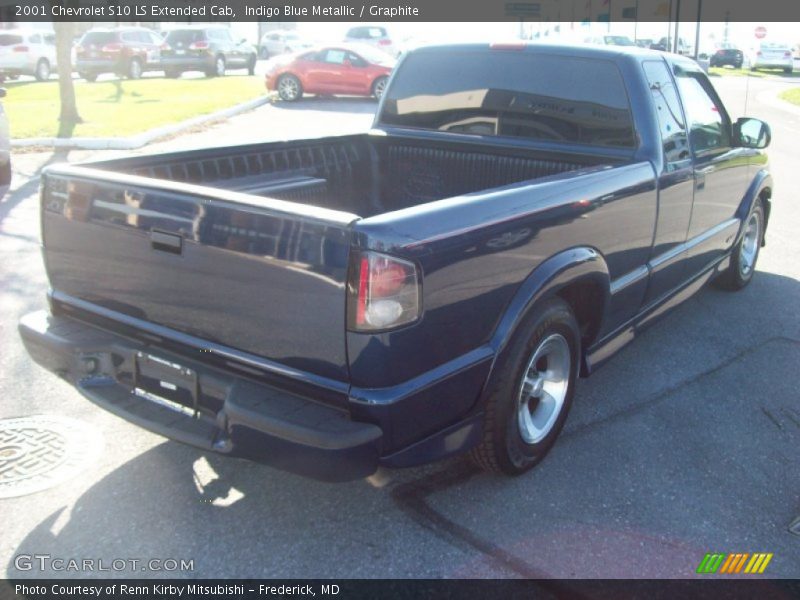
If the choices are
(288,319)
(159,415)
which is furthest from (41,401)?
(288,319)

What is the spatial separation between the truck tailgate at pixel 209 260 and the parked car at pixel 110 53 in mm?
25076

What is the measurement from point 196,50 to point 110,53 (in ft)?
9.21

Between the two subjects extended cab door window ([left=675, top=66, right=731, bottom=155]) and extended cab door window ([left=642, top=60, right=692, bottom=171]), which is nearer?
extended cab door window ([left=642, top=60, right=692, bottom=171])

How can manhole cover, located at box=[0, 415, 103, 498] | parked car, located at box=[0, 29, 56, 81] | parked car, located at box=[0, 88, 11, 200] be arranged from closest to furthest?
manhole cover, located at box=[0, 415, 103, 498]
parked car, located at box=[0, 88, 11, 200]
parked car, located at box=[0, 29, 56, 81]

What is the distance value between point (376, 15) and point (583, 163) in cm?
3068

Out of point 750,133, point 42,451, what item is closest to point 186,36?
point 750,133

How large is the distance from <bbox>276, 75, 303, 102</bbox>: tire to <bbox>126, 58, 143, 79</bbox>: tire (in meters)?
8.37

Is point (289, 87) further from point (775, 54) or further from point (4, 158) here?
point (775, 54)

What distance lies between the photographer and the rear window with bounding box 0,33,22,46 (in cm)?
2636

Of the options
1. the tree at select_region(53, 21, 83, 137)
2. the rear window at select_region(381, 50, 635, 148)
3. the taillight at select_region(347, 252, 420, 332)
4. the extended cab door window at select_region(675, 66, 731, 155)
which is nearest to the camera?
the taillight at select_region(347, 252, 420, 332)

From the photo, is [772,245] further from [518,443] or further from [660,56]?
[518,443]

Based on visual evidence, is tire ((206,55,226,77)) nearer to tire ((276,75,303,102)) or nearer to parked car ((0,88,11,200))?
tire ((276,75,303,102))

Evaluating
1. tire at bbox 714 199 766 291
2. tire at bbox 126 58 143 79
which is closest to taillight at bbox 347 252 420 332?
tire at bbox 714 199 766 291

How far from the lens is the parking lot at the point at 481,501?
116 inches
